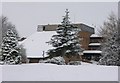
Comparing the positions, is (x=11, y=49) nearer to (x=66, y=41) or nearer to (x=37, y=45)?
(x=66, y=41)

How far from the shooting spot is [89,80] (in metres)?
11.0

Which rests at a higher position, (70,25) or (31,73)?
(70,25)

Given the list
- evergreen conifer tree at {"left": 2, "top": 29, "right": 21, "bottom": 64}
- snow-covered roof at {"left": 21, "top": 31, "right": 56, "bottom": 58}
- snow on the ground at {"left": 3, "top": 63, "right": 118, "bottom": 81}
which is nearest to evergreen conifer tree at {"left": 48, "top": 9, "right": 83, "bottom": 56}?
evergreen conifer tree at {"left": 2, "top": 29, "right": 21, "bottom": 64}

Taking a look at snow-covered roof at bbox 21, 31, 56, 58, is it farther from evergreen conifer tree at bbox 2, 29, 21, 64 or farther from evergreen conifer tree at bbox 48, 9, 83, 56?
evergreen conifer tree at bbox 48, 9, 83, 56

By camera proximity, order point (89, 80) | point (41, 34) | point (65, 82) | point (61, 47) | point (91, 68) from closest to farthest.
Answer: point (65, 82), point (89, 80), point (91, 68), point (61, 47), point (41, 34)

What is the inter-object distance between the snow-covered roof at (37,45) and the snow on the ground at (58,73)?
1068 inches

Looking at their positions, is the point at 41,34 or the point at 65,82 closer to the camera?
the point at 65,82

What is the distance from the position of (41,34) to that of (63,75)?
3929 centimetres

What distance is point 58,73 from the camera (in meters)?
11.4

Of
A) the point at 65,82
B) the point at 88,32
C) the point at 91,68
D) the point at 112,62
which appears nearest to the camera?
the point at 65,82

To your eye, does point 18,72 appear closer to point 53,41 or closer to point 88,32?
point 53,41

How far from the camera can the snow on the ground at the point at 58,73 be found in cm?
1098

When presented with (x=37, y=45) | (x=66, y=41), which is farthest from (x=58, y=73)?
(x=37, y=45)

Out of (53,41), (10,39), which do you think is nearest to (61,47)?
(53,41)
